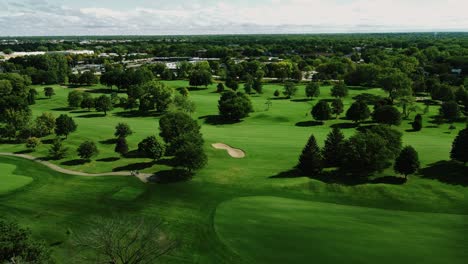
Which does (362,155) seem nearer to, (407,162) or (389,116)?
(407,162)

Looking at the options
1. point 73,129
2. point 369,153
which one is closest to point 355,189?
point 369,153

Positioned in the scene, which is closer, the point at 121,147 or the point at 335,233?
the point at 335,233

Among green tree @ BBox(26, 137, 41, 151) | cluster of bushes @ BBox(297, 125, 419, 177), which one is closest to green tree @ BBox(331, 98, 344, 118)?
cluster of bushes @ BBox(297, 125, 419, 177)

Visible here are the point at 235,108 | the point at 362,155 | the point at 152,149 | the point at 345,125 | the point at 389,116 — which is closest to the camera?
the point at 362,155

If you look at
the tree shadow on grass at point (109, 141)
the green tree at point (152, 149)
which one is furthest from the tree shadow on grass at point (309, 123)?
the tree shadow on grass at point (109, 141)

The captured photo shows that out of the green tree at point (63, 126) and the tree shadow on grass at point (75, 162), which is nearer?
the tree shadow on grass at point (75, 162)

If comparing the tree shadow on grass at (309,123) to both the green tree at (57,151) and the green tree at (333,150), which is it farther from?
the green tree at (57,151)

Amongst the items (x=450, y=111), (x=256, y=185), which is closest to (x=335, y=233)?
(x=256, y=185)
